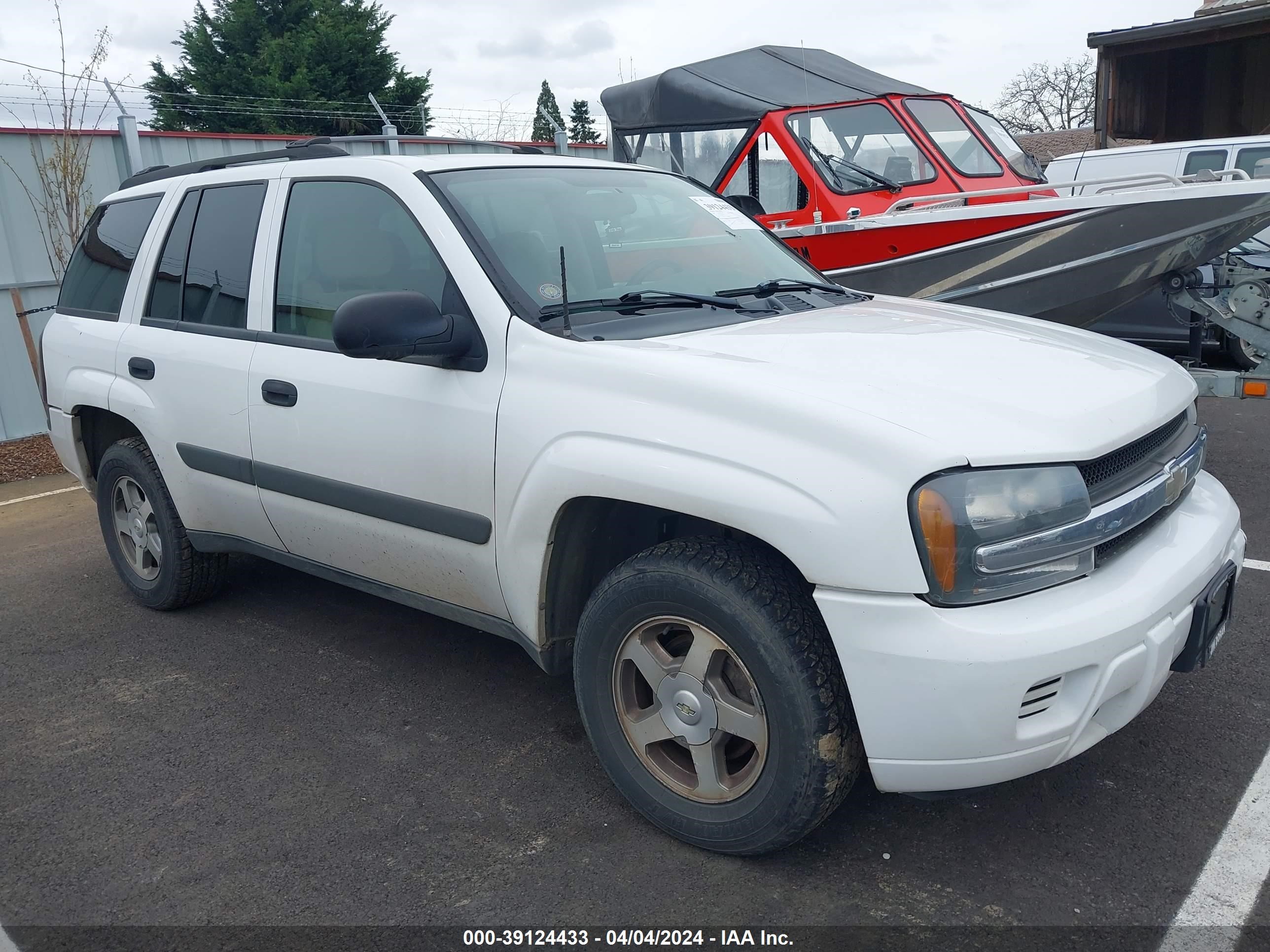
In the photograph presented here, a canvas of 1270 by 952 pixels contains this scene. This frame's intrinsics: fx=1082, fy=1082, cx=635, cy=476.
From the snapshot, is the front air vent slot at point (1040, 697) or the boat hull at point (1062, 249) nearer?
the front air vent slot at point (1040, 697)

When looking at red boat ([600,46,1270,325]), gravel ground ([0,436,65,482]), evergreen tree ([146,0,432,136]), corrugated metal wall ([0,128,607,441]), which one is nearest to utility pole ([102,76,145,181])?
corrugated metal wall ([0,128,607,441])

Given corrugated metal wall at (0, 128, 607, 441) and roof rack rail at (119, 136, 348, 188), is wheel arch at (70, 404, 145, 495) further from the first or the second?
corrugated metal wall at (0, 128, 607, 441)

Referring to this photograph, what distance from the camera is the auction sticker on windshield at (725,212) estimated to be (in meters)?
3.91

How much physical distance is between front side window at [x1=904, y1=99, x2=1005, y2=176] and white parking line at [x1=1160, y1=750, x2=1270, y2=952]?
6.12 meters

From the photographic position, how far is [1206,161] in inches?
380

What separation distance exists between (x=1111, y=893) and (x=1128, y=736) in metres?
0.81

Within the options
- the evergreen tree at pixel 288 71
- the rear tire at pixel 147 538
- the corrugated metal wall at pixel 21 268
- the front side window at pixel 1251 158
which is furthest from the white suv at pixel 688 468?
the evergreen tree at pixel 288 71

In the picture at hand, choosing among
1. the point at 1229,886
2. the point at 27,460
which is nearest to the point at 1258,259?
the point at 1229,886

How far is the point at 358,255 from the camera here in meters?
3.46

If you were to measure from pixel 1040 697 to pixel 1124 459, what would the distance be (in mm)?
676

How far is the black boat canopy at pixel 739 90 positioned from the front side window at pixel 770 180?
24 centimetres

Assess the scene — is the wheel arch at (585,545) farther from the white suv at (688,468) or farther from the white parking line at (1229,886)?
the white parking line at (1229,886)

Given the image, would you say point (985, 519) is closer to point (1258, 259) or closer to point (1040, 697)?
point (1040, 697)

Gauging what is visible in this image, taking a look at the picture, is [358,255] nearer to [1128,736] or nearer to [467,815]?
[467,815]
